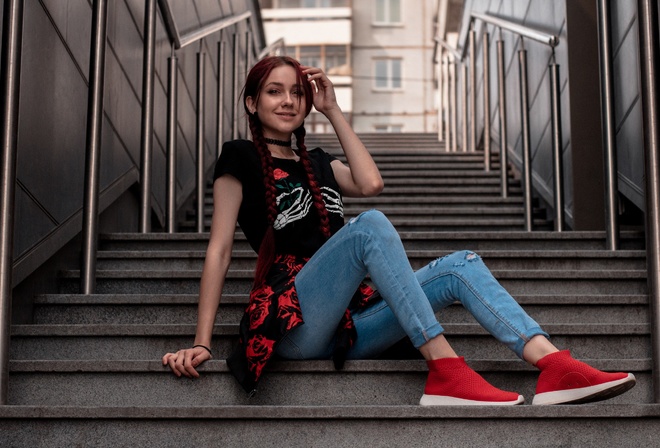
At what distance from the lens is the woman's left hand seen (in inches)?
106

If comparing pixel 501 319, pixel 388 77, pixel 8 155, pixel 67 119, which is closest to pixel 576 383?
pixel 501 319

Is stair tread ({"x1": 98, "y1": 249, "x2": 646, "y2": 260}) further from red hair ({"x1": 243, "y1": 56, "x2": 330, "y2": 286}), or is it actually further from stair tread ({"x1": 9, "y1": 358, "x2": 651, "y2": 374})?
stair tread ({"x1": 9, "y1": 358, "x2": 651, "y2": 374})

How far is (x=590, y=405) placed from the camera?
6.72 ft

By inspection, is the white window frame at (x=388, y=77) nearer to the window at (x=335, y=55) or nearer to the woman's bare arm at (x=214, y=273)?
the window at (x=335, y=55)

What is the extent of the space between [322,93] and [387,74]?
76.7ft

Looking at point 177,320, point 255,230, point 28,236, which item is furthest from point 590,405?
point 28,236

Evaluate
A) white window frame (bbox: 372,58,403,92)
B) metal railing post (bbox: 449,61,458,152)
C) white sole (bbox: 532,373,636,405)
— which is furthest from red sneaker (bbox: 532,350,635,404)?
white window frame (bbox: 372,58,403,92)

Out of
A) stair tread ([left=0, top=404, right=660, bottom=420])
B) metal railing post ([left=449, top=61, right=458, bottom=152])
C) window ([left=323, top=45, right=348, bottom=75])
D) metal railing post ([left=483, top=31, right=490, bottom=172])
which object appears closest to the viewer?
stair tread ([left=0, top=404, right=660, bottom=420])

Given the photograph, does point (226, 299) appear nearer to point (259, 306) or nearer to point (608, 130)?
point (259, 306)

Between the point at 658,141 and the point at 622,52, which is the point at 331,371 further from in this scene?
the point at 622,52

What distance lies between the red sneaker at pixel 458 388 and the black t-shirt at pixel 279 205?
1.73 ft

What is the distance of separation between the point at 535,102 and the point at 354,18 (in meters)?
20.8

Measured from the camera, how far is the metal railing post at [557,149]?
182 inches

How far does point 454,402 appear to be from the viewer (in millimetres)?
2172
